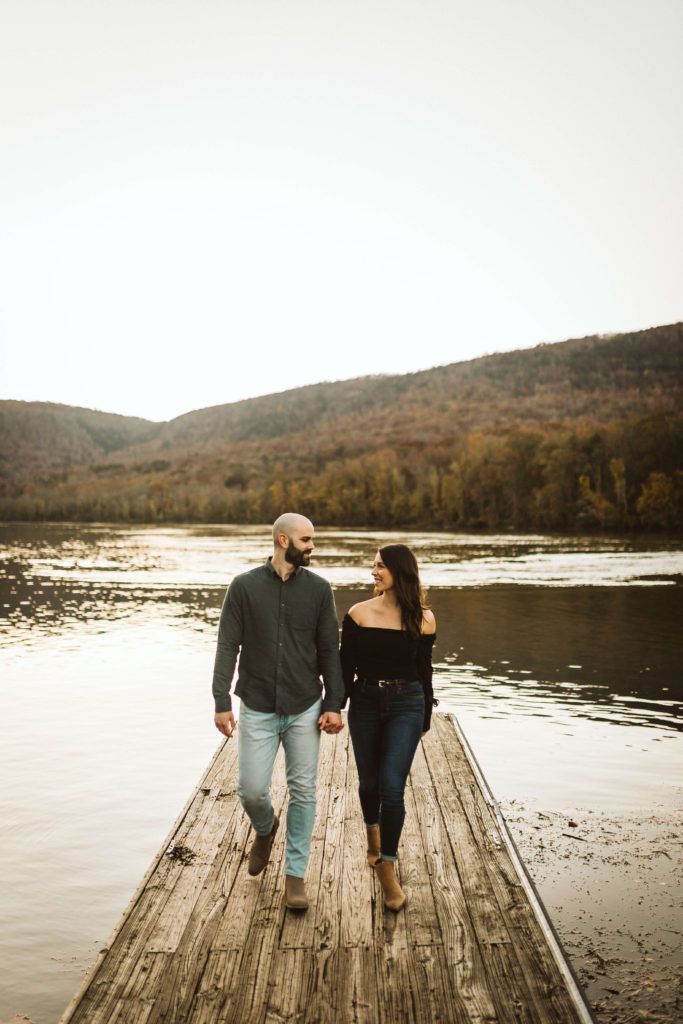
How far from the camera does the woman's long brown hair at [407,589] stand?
179 inches

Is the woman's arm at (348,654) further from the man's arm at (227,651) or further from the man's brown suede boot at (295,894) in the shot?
the man's brown suede boot at (295,894)

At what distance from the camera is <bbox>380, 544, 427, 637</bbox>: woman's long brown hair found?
15.0ft

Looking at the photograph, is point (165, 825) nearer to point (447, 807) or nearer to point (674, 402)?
point (447, 807)

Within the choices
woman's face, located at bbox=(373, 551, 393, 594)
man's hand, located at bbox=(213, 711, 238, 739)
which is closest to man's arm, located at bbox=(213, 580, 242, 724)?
man's hand, located at bbox=(213, 711, 238, 739)

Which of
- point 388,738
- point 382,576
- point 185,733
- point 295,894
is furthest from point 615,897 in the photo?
point 185,733

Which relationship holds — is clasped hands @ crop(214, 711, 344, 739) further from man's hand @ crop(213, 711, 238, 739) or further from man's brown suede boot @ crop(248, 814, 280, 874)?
man's brown suede boot @ crop(248, 814, 280, 874)

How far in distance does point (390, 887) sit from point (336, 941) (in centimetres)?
44

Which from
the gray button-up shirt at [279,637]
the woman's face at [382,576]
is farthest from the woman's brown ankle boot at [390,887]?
the woman's face at [382,576]

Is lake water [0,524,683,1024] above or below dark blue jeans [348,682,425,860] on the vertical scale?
below

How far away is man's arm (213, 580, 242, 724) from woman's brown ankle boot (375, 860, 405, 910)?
1054 millimetres

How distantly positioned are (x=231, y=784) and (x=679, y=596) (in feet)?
A: 87.9

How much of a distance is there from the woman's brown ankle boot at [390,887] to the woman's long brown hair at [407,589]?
1194 mm

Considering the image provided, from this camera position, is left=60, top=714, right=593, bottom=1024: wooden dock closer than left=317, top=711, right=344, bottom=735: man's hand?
Yes

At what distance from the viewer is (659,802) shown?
8.50 meters
